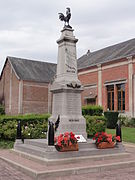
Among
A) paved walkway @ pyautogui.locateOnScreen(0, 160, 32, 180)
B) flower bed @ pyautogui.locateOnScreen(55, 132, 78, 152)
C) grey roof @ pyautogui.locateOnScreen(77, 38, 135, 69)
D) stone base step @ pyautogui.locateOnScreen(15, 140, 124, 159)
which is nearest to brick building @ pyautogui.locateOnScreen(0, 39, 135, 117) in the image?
grey roof @ pyautogui.locateOnScreen(77, 38, 135, 69)

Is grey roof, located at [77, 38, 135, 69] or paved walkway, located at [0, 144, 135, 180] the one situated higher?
grey roof, located at [77, 38, 135, 69]

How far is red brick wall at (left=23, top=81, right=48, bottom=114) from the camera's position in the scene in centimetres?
3819

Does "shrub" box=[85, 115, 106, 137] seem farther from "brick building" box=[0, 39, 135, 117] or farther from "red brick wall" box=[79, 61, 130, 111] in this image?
"red brick wall" box=[79, 61, 130, 111]

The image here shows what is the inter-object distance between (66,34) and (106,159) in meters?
5.42

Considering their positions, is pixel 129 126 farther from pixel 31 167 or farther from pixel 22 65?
pixel 22 65

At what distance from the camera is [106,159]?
8555mm

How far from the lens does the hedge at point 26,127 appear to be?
522 inches

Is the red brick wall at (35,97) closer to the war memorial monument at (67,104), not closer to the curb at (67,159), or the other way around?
the war memorial monument at (67,104)

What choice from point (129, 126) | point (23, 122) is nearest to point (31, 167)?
point (23, 122)

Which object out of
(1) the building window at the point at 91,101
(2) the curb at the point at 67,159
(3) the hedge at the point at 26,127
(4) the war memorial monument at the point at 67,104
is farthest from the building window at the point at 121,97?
(2) the curb at the point at 67,159

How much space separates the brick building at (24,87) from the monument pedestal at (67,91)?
2762cm

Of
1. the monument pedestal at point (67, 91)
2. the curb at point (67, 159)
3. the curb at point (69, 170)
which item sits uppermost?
the monument pedestal at point (67, 91)

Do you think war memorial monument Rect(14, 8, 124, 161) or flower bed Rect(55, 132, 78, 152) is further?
war memorial monument Rect(14, 8, 124, 161)

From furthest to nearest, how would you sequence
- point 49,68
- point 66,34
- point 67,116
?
point 49,68
point 66,34
point 67,116
